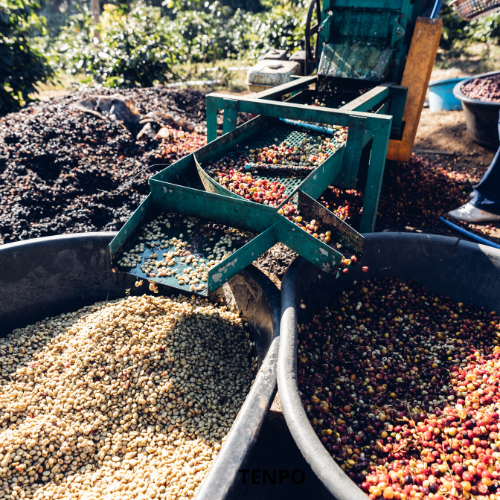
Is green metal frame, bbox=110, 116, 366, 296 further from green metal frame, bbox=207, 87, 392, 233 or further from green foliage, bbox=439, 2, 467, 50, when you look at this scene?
green foliage, bbox=439, 2, 467, 50

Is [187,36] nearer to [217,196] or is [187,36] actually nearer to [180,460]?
[217,196]

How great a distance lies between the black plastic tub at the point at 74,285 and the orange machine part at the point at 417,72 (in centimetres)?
310

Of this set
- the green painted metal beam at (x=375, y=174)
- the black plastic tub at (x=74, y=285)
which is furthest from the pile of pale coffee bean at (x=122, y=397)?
the green painted metal beam at (x=375, y=174)

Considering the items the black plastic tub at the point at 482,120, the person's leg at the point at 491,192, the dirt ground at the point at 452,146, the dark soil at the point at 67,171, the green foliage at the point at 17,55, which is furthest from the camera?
the green foliage at the point at 17,55

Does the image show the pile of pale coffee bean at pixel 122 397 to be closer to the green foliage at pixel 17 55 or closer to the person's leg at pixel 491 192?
the person's leg at pixel 491 192

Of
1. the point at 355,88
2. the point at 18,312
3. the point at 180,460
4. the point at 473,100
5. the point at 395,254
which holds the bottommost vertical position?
the point at 180,460

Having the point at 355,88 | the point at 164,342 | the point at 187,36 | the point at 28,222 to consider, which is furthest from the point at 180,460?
the point at 187,36

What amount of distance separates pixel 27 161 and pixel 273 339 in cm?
359

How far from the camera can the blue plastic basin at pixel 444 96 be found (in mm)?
7570

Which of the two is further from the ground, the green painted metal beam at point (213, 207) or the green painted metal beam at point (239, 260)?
the green painted metal beam at point (213, 207)

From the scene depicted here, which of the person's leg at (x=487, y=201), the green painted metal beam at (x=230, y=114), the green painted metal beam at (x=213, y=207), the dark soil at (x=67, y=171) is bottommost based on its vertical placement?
the person's leg at (x=487, y=201)

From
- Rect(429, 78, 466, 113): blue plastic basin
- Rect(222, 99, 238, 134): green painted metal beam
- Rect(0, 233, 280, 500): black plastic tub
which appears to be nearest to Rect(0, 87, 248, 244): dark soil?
Rect(0, 233, 280, 500): black plastic tub

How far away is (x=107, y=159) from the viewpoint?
4.70 m

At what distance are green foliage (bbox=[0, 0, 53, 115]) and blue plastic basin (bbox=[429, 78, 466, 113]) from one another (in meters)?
7.13
